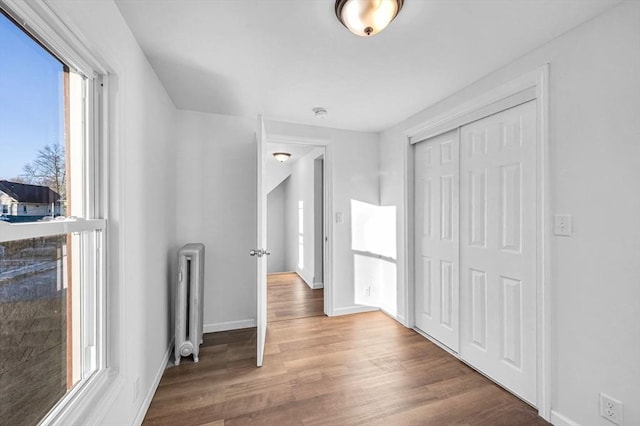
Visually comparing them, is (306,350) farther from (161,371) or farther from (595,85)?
(595,85)

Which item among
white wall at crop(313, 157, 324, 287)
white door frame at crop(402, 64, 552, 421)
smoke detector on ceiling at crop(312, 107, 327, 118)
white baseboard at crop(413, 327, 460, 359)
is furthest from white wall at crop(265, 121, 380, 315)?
white door frame at crop(402, 64, 552, 421)

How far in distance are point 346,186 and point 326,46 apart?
1805mm

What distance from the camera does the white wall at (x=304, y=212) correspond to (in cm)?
477

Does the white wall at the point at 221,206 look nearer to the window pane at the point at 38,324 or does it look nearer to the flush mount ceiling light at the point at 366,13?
the window pane at the point at 38,324

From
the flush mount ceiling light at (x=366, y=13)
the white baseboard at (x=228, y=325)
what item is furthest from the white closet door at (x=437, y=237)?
the white baseboard at (x=228, y=325)

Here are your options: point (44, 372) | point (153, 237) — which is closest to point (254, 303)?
point (153, 237)

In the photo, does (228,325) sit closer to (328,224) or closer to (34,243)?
(328,224)

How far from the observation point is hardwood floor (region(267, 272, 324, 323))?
3377 millimetres

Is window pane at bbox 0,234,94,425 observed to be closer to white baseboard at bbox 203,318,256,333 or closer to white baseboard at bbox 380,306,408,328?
white baseboard at bbox 203,318,256,333

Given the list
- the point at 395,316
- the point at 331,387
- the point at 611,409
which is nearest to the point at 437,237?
the point at 395,316

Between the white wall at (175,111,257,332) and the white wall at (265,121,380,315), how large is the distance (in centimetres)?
88

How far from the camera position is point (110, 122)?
1298 millimetres

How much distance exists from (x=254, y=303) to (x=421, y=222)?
200cm

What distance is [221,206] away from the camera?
2875 millimetres
